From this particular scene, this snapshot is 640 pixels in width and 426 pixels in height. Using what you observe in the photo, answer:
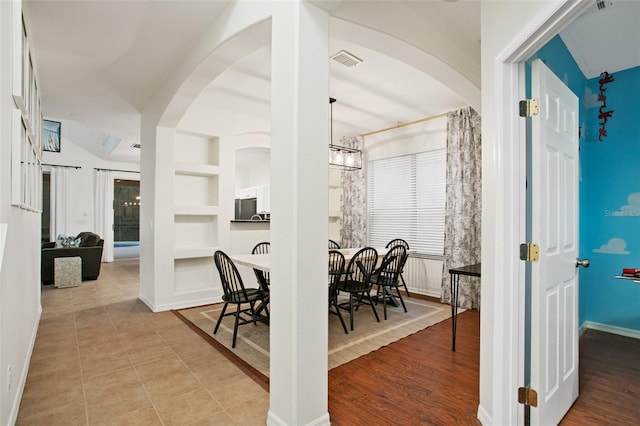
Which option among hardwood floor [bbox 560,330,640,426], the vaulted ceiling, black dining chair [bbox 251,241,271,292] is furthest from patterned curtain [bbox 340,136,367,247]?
hardwood floor [bbox 560,330,640,426]

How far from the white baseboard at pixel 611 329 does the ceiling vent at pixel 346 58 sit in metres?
3.68

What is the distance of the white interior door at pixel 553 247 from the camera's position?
1.69 meters

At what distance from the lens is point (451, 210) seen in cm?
471

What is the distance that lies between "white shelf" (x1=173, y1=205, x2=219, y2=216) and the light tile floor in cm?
137

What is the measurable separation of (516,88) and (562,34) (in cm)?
155

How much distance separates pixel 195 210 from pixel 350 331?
2.73 meters

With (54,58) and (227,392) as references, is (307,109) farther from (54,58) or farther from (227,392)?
(54,58)

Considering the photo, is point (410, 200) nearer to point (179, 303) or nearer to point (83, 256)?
point (179, 303)

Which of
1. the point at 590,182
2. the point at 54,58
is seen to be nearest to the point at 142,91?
the point at 54,58

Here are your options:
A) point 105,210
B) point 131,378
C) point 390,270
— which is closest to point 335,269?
point 390,270

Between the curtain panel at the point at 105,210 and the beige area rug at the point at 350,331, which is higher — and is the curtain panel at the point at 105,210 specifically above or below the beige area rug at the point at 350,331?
above

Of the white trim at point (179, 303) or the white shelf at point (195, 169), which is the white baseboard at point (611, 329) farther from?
the white shelf at point (195, 169)

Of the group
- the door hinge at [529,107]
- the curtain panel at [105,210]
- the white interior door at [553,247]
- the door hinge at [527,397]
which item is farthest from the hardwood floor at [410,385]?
the curtain panel at [105,210]

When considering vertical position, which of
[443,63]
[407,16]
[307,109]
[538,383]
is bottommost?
[538,383]
